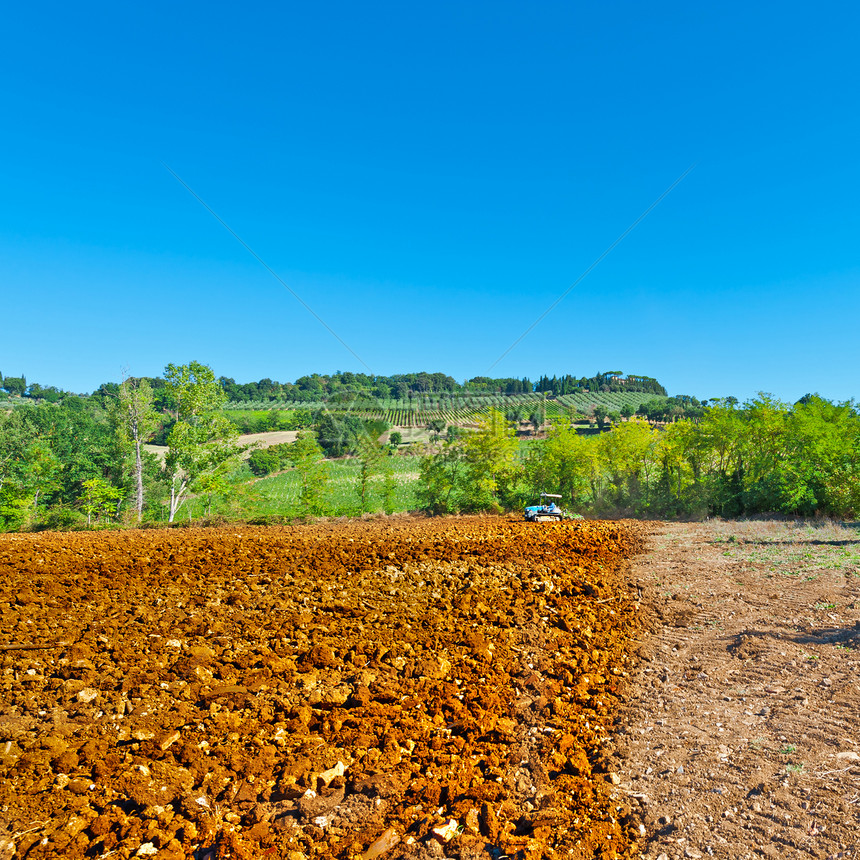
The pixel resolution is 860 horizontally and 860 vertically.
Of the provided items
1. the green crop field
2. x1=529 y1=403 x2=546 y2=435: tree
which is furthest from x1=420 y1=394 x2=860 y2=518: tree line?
x1=529 y1=403 x2=546 y2=435: tree

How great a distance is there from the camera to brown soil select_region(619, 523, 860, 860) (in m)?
3.50

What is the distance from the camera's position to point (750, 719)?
492 cm

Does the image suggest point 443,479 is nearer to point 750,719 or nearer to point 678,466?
point 678,466

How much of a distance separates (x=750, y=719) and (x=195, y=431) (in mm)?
26585

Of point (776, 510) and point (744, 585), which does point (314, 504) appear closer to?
point (744, 585)

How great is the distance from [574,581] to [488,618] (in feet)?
9.47

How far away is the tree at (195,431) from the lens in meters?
25.8

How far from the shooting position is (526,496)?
25.9m

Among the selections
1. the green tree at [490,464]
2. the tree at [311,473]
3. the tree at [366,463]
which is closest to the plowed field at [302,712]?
the tree at [311,473]

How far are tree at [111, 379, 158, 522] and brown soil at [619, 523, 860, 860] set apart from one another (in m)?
30.8

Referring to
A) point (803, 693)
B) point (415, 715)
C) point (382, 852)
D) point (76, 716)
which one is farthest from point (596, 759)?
point (76, 716)

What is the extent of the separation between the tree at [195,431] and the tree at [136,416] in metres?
5.25

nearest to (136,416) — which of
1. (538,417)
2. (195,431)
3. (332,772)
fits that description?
(195,431)

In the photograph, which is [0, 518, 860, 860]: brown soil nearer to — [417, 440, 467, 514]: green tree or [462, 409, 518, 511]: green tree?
[417, 440, 467, 514]: green tree
